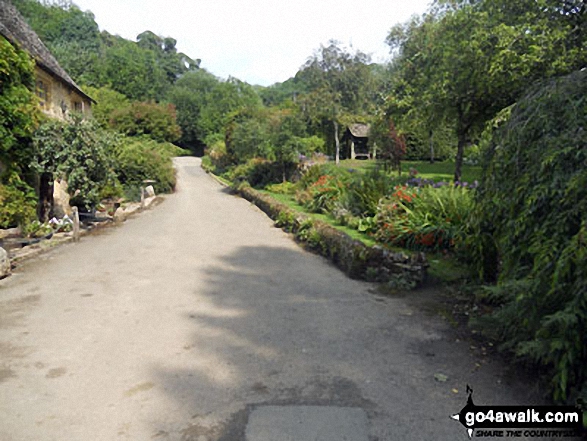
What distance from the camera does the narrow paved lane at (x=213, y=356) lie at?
11.7 feet

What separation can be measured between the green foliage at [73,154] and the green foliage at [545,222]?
12295 mm

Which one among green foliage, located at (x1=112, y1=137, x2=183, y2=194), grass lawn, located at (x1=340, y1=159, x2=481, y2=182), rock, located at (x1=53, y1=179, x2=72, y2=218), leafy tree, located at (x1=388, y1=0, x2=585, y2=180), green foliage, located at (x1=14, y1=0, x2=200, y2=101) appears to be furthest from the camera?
green foliage, located at (x1=14, y1=0, x2=200, y2=101)

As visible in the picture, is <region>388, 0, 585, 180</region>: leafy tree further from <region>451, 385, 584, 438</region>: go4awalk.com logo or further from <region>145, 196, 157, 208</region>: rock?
<region>145, 196, 157, 208</region>: rock

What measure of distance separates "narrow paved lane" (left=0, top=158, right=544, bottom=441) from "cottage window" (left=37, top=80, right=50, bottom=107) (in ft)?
38.3

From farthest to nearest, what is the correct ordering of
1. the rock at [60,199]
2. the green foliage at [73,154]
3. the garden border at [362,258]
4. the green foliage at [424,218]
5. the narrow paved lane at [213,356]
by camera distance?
the rock at [60,199] < the green foliage at [73,154] < the green foliage at [424,218] < the garden border at [362,258] < the narrow paved lane at [213,356]

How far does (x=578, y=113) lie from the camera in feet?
13.7

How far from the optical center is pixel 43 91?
1770 centimetres

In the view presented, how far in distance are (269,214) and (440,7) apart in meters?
15.0

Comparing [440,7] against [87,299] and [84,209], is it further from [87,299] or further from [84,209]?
[87,299]

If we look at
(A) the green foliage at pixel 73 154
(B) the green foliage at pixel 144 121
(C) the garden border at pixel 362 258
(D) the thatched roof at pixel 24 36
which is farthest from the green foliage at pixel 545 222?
(B) the green foliage at pixel 144 121

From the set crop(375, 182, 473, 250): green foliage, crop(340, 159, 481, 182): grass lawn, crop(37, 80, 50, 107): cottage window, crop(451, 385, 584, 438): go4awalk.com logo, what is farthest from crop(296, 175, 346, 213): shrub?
crop(37, 80, 50, 107): cottage window

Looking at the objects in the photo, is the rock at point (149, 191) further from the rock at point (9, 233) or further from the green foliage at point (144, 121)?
the green foliage at point (144, 121)

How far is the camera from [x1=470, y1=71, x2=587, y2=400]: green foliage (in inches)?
128

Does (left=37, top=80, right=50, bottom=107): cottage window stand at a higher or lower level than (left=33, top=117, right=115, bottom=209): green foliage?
higher
